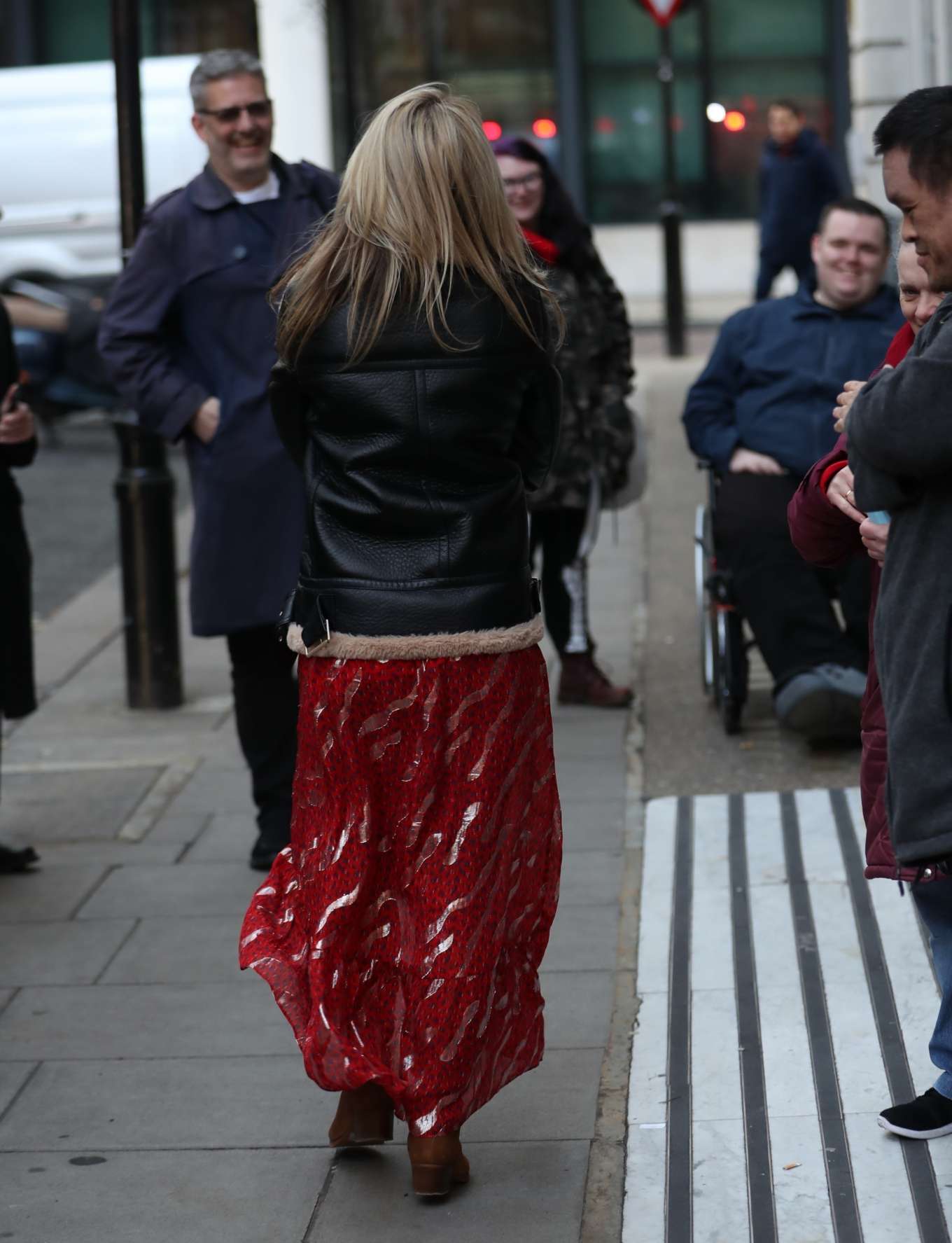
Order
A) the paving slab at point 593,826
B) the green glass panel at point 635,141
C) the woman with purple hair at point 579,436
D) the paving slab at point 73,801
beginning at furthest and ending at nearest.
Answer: the green glass panel at point 635,141
the woman with purple hair at point 579,436
the paving slab at point 73,801
the paving slab at point 593,826

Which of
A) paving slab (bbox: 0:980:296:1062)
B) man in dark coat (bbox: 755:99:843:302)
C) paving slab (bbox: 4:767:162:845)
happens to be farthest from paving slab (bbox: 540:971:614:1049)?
man in dark coat (bbox: 755:99:843:302)

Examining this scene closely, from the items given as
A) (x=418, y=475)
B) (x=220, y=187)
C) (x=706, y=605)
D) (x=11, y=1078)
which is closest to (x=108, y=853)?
(x=11, y=1078)

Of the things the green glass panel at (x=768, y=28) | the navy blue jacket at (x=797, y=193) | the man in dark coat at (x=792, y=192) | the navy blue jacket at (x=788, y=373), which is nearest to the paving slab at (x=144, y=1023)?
the navy blue jacket at (x=788, y=373)

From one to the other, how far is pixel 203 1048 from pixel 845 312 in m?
3.28

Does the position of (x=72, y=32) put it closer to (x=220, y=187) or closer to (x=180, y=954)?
(x=220, y=187)

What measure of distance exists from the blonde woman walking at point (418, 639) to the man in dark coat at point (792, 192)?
456 inches

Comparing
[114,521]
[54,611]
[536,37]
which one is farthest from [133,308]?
[536,37]

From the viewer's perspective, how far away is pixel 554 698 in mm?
7055

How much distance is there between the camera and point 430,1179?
3367mm

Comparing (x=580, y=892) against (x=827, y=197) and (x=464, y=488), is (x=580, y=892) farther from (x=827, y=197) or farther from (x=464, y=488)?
(x=827, y=197)

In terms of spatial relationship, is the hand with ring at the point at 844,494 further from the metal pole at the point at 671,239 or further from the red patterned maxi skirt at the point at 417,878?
the metal pole at the point at 671,239

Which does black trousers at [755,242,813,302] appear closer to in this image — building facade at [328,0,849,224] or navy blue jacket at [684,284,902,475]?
navy blue jacket at [684,284,902,475]

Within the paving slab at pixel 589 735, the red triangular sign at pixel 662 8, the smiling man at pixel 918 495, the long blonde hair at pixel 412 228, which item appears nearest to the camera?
the smiling man at pixel 918 495

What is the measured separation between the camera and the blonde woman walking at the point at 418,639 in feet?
10.6
